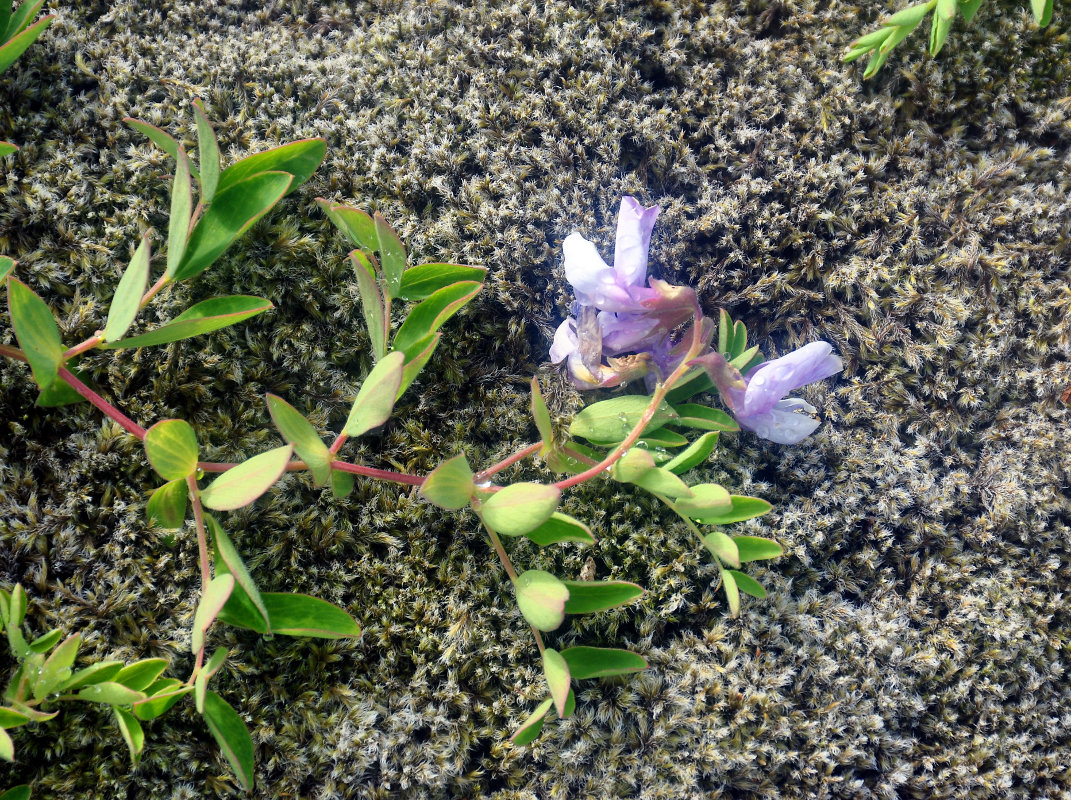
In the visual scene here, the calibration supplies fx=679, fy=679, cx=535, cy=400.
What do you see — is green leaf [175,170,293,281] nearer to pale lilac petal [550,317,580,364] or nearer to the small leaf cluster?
pale lilac petal [550,317,580,364]

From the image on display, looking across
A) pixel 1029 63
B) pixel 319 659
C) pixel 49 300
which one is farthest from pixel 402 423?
pixel 1029 63

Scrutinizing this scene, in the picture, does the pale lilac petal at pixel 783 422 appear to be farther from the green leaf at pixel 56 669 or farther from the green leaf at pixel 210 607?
the green leaf at pixel 56 669

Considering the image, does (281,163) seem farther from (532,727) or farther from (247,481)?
(532,727)

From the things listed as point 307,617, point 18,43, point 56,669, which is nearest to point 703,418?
point 307,617

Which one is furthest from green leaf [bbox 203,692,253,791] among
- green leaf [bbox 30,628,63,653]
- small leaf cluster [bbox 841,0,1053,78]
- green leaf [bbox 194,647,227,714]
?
small leaf cluster [bbox 841,0,1053,78]

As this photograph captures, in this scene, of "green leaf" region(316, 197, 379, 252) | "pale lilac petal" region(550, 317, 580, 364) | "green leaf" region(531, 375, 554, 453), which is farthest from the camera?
"pale lilac petal" region(550, 317, 580, 364)

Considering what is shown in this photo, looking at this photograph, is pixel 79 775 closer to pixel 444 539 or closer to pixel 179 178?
pixel 444 539
